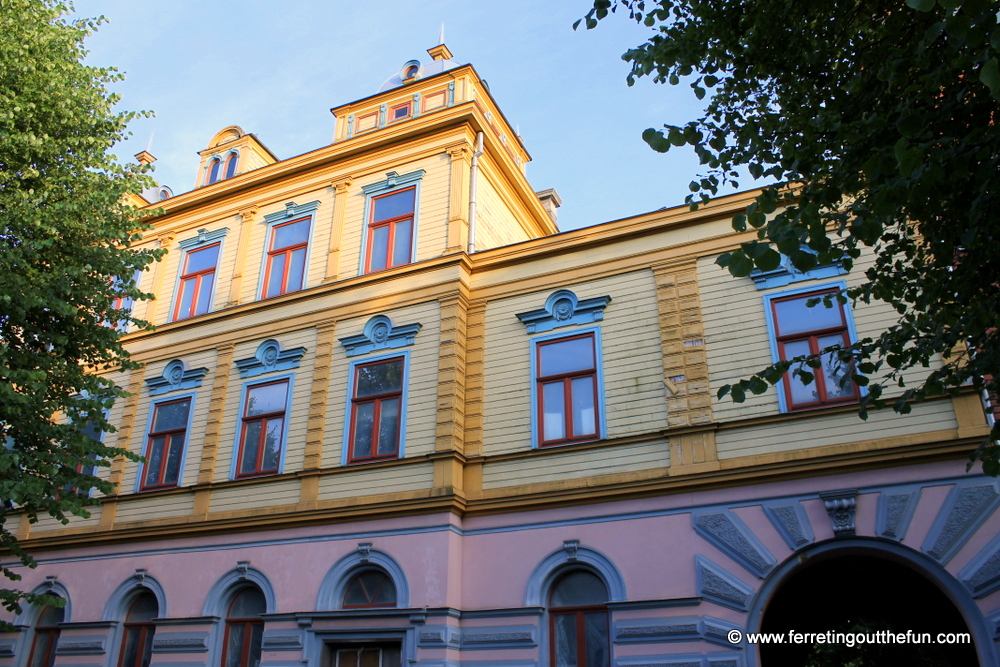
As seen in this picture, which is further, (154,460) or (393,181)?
(393,181)

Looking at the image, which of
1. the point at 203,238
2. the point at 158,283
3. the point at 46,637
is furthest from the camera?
the point at 158,283

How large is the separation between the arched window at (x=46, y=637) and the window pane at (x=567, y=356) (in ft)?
34.7

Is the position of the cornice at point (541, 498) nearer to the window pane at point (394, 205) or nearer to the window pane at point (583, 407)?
the window pane at point (583, 407)

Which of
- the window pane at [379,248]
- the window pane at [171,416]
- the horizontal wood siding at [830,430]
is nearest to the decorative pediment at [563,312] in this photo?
the horizontal wood siding at [830,430]

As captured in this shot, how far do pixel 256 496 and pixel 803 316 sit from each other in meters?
9.94

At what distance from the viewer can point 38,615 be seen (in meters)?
15.4

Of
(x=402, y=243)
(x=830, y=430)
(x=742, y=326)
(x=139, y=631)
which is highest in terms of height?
(x=402, y=243)

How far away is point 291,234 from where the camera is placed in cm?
1734

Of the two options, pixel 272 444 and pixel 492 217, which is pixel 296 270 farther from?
pixel 492 217

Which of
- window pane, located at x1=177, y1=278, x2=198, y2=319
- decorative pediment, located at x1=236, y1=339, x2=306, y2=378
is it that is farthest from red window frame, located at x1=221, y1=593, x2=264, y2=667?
window pane, located at x1=177, y1=278, x2=198, y2=319

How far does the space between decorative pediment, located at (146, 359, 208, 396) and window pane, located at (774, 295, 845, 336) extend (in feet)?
37.4

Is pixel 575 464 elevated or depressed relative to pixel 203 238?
depressed

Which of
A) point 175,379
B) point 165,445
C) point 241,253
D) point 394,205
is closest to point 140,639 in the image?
point 165,445

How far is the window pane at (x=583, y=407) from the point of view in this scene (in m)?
12.9
